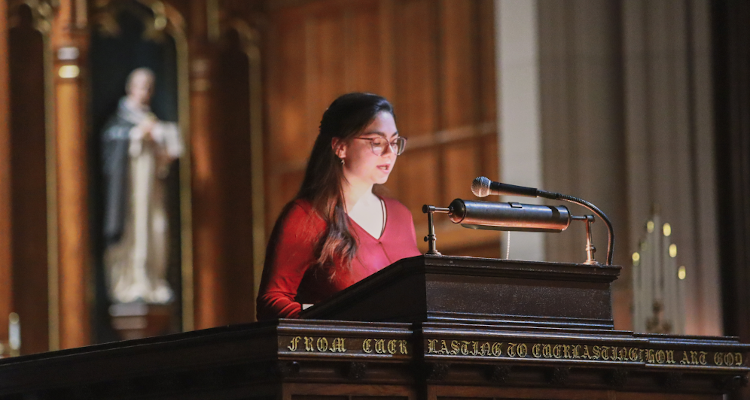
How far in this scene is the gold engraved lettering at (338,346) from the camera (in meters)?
2.46

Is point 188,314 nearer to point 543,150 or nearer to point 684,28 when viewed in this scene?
point 543,150

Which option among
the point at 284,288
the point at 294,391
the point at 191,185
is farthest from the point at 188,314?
the point at 294,391

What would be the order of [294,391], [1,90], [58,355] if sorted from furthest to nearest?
[1,90] < [58,355] < [294,391]

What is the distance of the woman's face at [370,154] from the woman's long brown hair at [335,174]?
18 millimetres

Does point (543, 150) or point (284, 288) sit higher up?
point (543, 150)

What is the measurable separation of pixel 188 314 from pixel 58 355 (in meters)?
6.62

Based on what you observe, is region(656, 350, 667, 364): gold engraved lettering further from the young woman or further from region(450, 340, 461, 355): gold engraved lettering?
the young woman

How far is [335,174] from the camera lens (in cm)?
344

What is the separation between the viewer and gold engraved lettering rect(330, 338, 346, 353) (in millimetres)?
2461

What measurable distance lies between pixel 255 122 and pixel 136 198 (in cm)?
133

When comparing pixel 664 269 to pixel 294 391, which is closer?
pixel 294 391

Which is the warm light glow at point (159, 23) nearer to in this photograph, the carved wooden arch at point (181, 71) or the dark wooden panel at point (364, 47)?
the carved wooden arch at point (181, 71)

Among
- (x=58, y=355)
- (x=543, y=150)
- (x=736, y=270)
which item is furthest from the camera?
(x=543, y=150)

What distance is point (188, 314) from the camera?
9.38 metres
